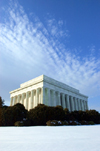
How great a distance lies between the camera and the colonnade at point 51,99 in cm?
4656

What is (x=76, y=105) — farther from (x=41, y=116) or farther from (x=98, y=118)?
(x=41, y=116)

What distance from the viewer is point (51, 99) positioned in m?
48.8

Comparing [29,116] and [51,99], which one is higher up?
[51,99]

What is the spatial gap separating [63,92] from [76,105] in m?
12.0

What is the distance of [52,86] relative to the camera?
48.5 meters

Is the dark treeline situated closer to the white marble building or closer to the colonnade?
the white marble building

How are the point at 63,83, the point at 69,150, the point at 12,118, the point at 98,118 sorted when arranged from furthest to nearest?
the point at 63,83, the point at 98,118, the point at 12,118, the point at 69,150

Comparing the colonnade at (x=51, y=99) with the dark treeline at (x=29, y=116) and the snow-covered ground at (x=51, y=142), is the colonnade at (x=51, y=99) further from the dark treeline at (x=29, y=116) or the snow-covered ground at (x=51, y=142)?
the snow-covered ground at (x=51, y=142)

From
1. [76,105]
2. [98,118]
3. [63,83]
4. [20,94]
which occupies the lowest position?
[98,118]

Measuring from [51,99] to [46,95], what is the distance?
2.97m

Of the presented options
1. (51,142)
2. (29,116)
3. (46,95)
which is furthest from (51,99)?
(51,142)

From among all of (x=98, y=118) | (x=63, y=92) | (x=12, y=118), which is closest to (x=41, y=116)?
(x=12, y=118)

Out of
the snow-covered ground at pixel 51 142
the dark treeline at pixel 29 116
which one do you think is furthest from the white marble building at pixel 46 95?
the snow-covered ground at pixel 51 142

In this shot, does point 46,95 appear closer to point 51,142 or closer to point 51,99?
point 51,99
